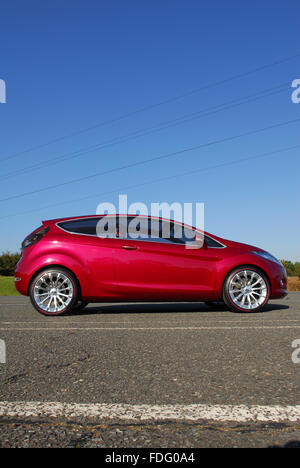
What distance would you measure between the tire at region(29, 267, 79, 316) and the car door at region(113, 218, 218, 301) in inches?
28.0

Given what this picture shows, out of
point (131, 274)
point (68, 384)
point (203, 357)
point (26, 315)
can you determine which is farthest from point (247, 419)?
point (26, 315)

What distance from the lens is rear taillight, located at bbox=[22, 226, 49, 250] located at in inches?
268

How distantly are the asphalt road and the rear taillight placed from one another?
56.5 inches

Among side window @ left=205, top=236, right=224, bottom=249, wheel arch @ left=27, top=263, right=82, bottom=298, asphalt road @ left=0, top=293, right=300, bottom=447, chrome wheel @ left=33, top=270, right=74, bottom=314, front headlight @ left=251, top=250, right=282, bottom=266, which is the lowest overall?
asphalt road @ left=0, top=293, right=300, bottom=447

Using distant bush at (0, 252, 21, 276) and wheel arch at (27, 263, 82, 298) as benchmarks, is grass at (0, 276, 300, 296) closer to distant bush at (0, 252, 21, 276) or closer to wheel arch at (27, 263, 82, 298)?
distant bush at (0, 252, 21, 276)

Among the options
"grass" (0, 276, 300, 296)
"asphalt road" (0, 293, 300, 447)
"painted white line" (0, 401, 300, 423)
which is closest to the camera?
"asphalt road" (0, 293, 300, 447)

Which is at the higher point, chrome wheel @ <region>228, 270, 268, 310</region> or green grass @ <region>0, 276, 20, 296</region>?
chrome wheel @ <region>228, 270, 268, 310</region>

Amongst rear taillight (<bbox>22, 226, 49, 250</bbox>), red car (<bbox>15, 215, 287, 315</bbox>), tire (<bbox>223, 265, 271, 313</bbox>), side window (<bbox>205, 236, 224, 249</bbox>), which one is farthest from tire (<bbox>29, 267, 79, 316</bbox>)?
tire (<bbox>223, 265, 271, 313</bbox>)

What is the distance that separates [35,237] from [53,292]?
930 millimetres

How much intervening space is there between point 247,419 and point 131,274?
15.3 ft

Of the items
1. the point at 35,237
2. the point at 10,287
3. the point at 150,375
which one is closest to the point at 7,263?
the point at 10,287

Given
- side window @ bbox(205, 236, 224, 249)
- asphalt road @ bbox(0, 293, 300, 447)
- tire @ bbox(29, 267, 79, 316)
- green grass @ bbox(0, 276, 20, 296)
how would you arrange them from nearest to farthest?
asphalt road @ bbox(0, 293, 300, 447) → tire @ bbox(29, 267, 79, 316) → side window @ bbox(205, 236, 224, 249) → green grass @ bbox(0, 276, 20, 296)

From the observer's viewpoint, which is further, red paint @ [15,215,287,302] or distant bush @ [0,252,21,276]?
distant bush @ [0,252,21,276]

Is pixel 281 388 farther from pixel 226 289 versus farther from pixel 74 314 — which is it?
pixel 74 314
